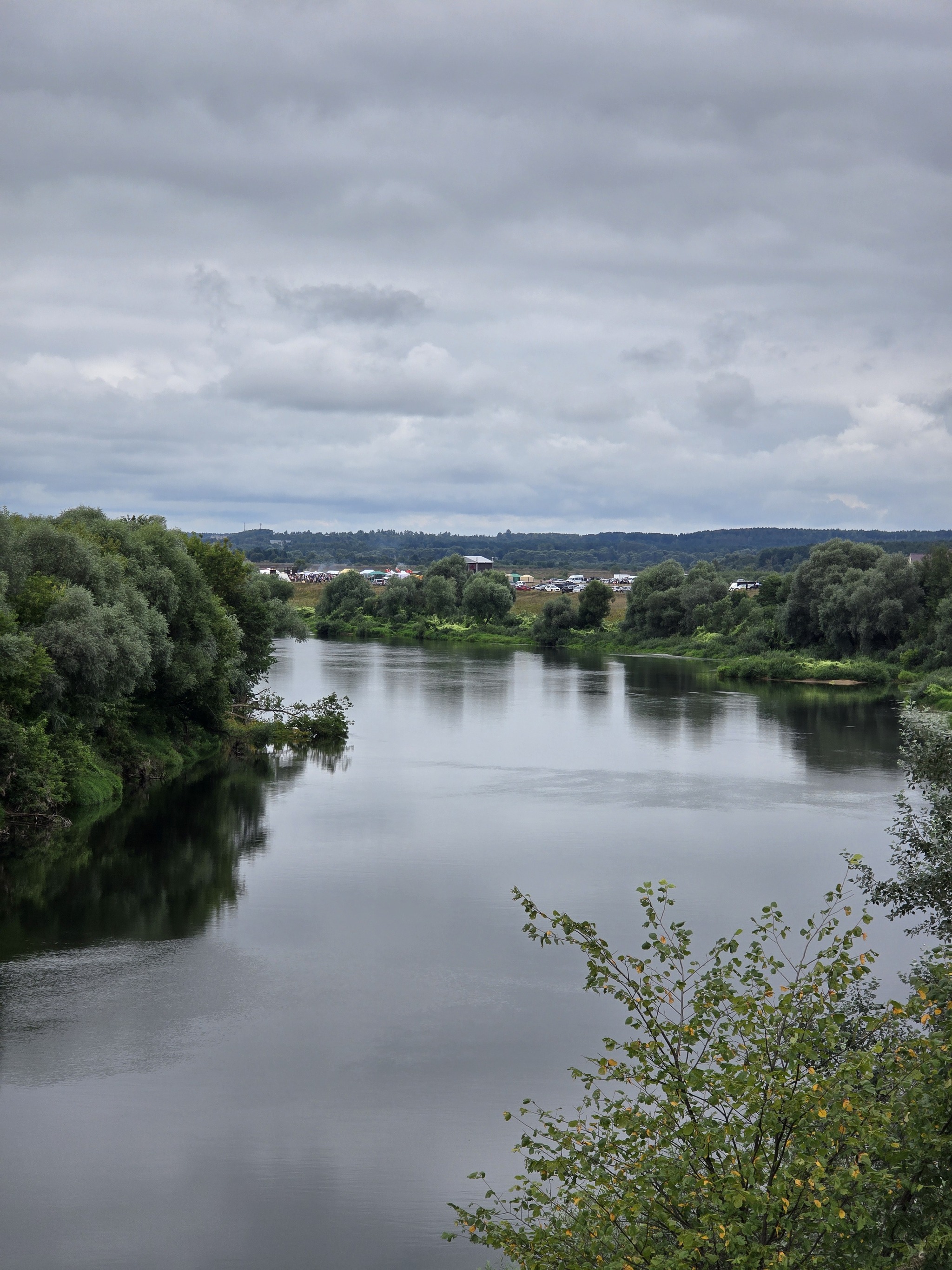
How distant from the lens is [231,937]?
18.3m

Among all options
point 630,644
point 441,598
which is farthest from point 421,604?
point 630,644

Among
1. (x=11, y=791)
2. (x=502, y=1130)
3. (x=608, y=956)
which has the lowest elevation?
(x=502, y=1130)

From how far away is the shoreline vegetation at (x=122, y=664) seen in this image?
23.4 m

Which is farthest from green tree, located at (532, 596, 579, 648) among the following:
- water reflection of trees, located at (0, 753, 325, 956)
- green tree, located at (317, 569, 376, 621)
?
water reflection of trees, located at (0, 753, 325, 956)

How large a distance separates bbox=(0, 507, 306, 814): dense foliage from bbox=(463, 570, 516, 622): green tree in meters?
52.5

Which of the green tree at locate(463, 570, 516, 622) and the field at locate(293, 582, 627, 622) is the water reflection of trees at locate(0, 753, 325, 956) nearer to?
the green tree at locate(463, 570, 516, 622)

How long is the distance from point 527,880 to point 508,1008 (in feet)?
20.8

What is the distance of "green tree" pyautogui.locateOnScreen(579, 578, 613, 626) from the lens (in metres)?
88.3

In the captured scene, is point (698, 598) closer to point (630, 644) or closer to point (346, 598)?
point (630, 644)

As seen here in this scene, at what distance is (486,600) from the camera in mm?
92938

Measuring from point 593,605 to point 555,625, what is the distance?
3.24m

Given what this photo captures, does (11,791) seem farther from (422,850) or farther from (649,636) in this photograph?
(649,636)

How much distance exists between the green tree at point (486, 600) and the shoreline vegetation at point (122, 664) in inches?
1982

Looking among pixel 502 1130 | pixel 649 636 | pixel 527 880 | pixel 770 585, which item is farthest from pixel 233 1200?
pixel 649 636
